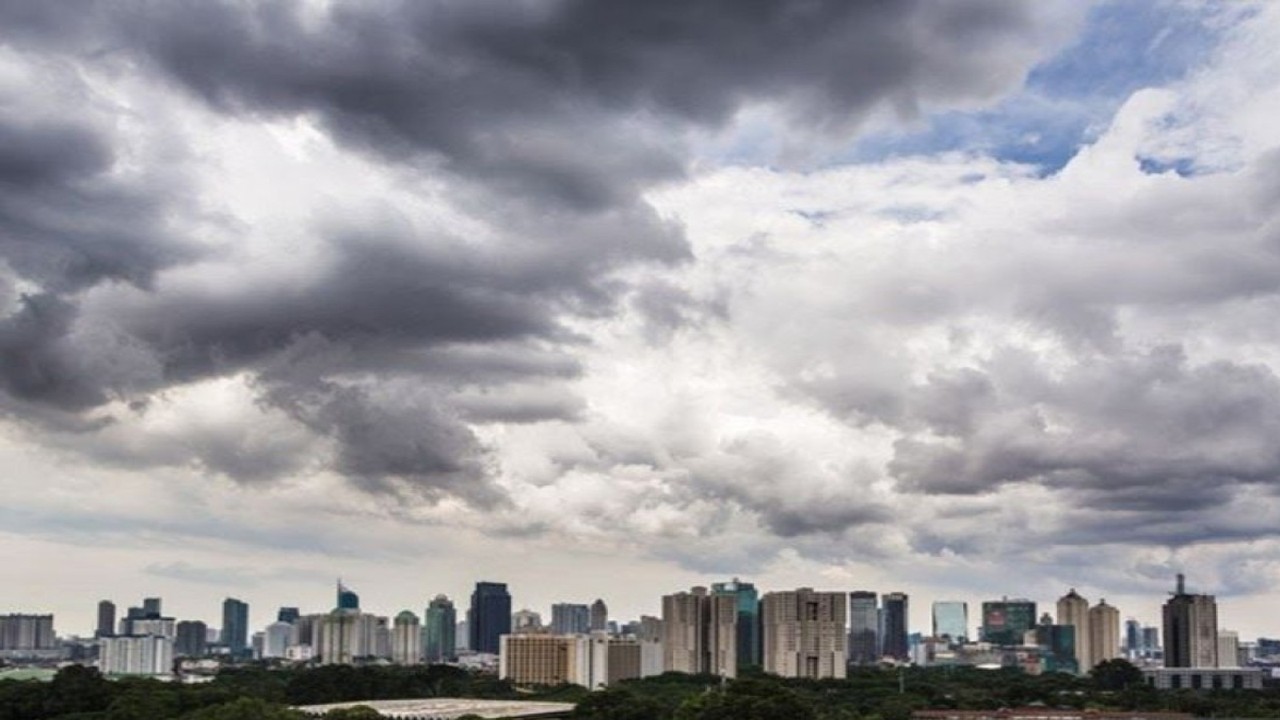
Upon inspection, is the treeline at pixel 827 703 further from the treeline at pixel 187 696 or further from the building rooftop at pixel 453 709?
the treeline at pixel 187 696

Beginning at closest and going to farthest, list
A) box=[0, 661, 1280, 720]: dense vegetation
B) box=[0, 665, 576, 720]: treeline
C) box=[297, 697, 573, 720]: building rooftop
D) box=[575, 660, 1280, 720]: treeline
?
1. box=[0, 665, 576, 720]: treeline
2. box=[0, 661, 1280, 720]: dense vegetation
3. box=[575, 660, 1280, 720]: treeline
4. box=[297, 697, 573, 720]: building rooftop

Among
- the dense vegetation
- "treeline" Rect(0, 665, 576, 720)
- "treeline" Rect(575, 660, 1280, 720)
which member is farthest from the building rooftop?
"treeline" Rect(0, 665, 576, 720)

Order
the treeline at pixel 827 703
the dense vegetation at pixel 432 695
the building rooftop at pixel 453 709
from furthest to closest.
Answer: the building rooftop at pixel 453 709
the treeline at pixel 827 703
the dense vegetation at pixel 432 695

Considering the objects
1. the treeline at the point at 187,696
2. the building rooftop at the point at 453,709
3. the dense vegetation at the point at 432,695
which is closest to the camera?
the treeline at the point at 187,696

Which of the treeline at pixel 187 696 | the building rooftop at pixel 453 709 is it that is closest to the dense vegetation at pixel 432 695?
the treeline at pixel 187 696

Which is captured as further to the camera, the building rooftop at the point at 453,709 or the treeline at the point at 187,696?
the building rooftop at the point at 453,709

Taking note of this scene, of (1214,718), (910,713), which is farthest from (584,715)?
(1214,718)

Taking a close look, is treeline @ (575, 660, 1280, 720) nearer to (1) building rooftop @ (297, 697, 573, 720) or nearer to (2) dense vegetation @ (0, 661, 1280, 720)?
(2) dense vegetation @ (0, 661, 1280, 720)

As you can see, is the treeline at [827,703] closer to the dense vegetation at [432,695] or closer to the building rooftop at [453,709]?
the dense vegetation at [432,695]

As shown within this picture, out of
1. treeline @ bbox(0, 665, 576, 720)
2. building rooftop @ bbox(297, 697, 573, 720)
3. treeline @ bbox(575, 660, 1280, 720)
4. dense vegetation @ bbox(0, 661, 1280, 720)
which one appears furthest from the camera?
building rooftop @ bbox(297, 697, 573, 720)

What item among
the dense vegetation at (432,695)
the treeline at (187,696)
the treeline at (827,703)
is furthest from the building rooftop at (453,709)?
the treeline at (187,696)
